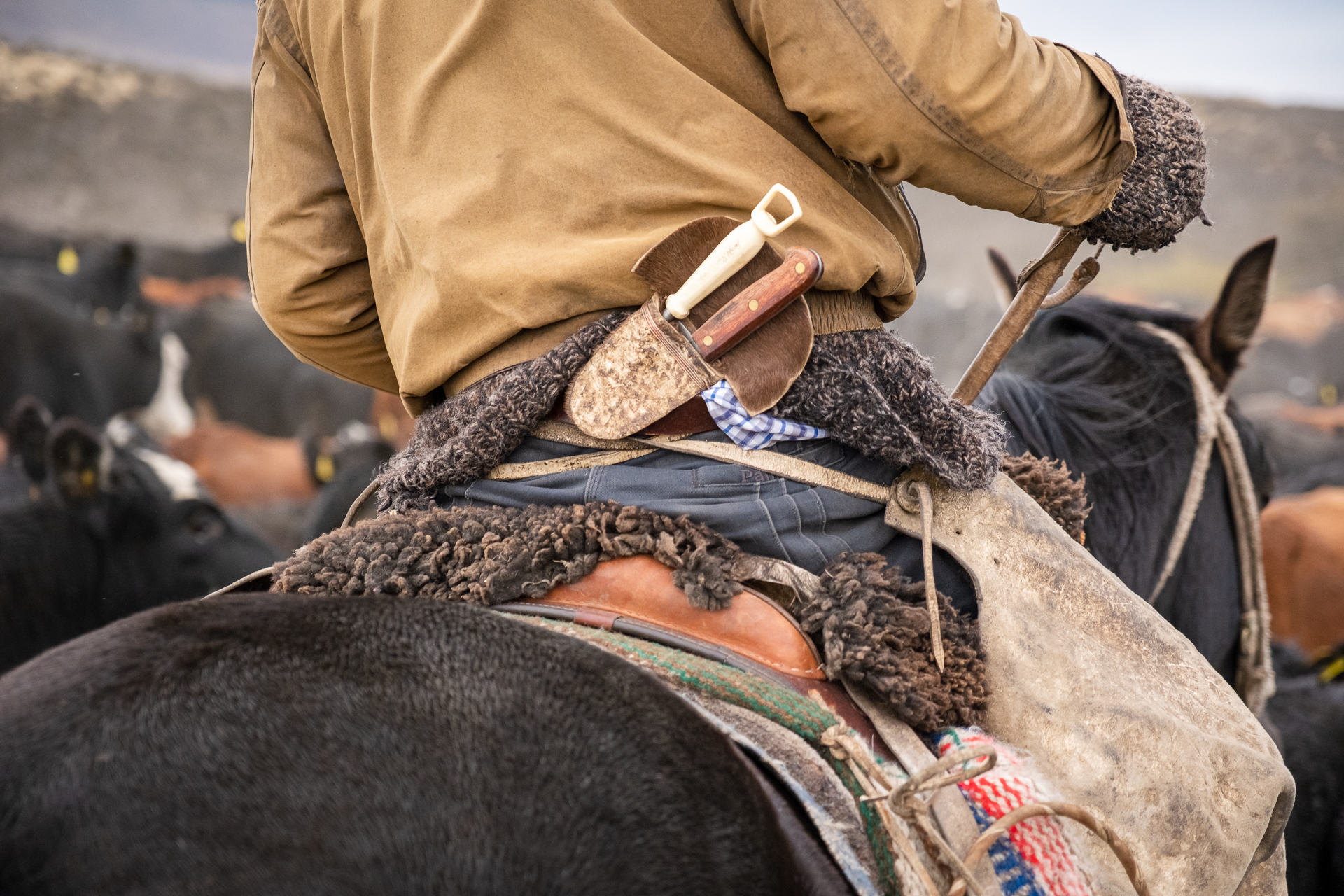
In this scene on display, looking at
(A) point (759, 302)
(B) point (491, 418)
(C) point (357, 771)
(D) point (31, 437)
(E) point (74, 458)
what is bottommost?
(D) point (31, 437)

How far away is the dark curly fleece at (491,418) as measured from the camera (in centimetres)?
133

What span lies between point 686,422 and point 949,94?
0.56m

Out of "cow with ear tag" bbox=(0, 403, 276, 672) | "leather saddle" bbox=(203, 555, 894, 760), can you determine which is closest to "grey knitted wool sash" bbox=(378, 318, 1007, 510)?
"leather saddle" bbox=(203, 555, 894, 760)

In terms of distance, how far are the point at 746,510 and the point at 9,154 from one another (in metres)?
22.9

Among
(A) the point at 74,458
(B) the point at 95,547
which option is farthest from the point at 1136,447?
(B) the point at 95,547

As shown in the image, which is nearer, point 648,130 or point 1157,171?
point 648,130

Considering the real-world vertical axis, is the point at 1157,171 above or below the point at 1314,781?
above

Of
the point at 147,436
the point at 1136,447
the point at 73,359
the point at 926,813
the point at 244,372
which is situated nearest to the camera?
the point at 926,813

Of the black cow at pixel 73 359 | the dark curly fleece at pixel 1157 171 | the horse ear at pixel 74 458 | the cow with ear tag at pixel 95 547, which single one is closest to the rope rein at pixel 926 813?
the dark curly fleece at pixel 1157 171

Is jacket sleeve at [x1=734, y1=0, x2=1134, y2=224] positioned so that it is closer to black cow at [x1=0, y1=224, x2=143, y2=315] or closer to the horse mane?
the horse mane

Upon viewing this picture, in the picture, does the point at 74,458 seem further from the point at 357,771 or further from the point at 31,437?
the point at 357,771

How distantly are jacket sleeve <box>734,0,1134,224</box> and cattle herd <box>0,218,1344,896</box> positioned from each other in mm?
679

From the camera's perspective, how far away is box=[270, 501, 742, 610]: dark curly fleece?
1.23 m

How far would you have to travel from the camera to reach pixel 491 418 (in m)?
1.36
